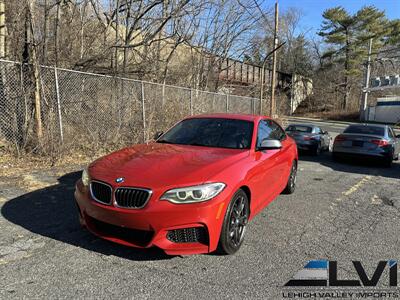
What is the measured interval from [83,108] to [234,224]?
732 cm

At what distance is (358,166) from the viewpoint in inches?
411

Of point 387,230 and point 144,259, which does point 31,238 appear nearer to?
point 144,259

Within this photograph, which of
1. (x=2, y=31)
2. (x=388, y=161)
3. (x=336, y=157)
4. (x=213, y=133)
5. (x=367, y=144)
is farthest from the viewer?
(x=336, y=157)

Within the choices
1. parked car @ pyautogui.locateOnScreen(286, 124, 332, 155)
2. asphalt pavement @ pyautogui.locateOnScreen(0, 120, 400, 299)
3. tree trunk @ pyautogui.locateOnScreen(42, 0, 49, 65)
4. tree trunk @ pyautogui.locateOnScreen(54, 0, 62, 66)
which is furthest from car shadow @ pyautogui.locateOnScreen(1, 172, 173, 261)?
parked car @ pyautogui.locateOnScreen(286, 124, 332, 155)

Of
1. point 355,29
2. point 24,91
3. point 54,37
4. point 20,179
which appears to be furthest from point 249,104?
point 355,29

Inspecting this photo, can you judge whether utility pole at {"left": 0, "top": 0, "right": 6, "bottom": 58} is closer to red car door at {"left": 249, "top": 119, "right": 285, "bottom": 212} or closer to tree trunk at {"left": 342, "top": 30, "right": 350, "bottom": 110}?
red car door at {"left": 249, "top": 119, "right": 285, "bottom": 212}

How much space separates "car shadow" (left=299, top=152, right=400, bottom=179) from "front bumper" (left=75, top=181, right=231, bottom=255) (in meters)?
7.09

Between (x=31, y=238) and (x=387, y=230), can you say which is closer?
(x=31, y=238)

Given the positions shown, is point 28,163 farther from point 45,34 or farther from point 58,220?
point 45,34

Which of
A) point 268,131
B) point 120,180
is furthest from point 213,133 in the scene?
point 120,180

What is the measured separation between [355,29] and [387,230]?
5339 cm

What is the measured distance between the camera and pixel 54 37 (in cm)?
1084

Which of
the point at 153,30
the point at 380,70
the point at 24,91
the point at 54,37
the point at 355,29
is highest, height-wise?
the point at 355,29

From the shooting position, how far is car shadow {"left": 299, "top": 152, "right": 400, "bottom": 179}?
9.35m
